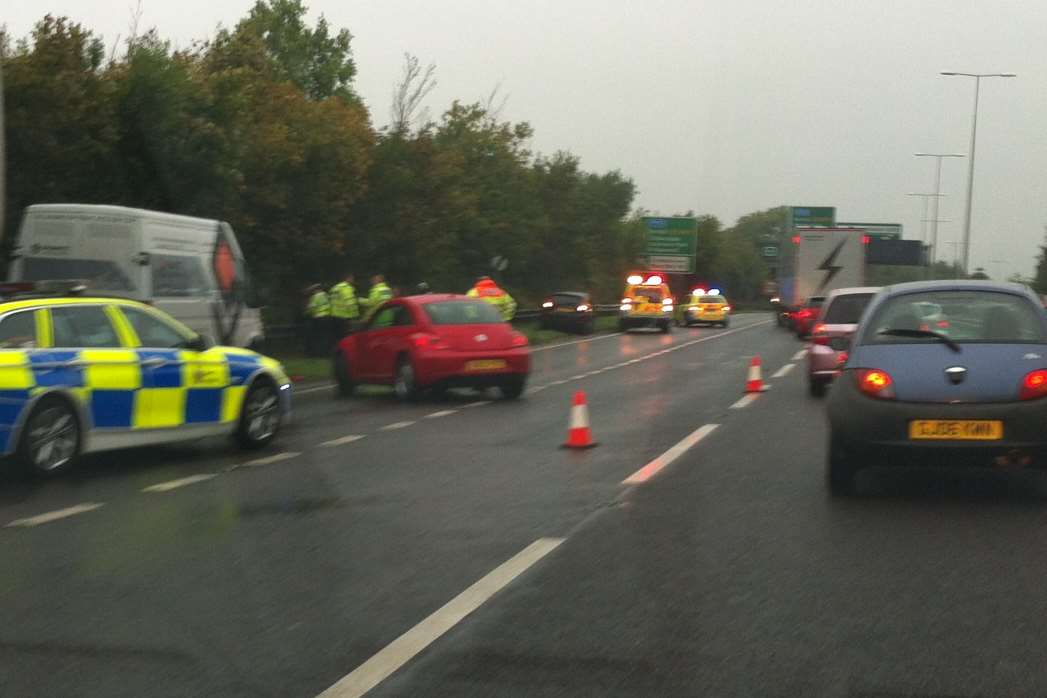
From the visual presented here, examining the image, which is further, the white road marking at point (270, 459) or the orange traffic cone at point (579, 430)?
the orange traffic cone at point (579, 430)

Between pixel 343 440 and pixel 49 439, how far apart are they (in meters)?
3.84

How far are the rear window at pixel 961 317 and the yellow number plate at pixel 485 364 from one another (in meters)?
9.40

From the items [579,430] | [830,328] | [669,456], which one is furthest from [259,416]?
[830,328]

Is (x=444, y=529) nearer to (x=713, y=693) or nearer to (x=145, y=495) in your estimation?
(x=145, y=495)

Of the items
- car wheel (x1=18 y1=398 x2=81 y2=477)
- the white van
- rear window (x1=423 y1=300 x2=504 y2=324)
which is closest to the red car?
rear window (x1=423 y1=300 x2=504 y2=324)

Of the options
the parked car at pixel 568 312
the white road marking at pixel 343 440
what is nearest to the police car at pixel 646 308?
the parked car at pixel 568 312

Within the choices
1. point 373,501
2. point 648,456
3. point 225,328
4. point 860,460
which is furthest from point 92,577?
point 225,328

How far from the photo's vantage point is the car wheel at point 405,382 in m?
19.8

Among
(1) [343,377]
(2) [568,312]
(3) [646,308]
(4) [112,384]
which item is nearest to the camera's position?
(4) [112,384]

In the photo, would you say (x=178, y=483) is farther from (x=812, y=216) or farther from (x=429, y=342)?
(x=812, y=216)

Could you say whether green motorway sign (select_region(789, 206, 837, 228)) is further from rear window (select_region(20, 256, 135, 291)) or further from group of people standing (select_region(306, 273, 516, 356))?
rear window (select_region(20, 256, 135, 291))

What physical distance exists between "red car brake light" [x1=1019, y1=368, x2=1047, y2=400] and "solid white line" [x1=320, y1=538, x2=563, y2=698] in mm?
3343

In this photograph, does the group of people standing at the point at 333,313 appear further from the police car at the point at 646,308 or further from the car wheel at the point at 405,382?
the police car at the point at 646,308

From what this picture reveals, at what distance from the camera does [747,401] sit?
19.8m
